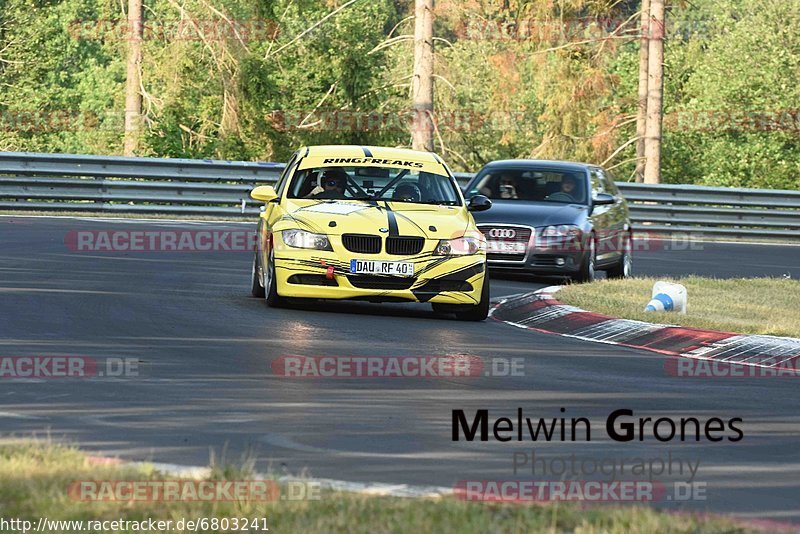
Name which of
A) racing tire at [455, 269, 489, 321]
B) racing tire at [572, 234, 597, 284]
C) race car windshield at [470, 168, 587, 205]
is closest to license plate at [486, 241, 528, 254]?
racing tire at [572, 234, 597, 284]

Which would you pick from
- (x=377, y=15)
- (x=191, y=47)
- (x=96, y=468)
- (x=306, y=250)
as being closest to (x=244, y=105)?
(x=191, y=47)

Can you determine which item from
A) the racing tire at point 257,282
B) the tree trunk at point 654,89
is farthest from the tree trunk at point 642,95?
the racing tire at point 257,282

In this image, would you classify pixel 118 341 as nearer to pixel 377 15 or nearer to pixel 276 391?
pixel 276 391

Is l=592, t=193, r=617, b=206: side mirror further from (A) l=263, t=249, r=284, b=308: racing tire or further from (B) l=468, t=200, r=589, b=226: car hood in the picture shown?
(A) l=263, t=249, r=284, b=308: racing tire

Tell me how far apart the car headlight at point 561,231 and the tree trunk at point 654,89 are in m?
23.9

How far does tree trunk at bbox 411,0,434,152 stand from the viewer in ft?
133

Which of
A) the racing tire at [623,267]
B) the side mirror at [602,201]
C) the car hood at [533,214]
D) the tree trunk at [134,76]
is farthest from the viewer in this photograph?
the tree trunk at [134,76]

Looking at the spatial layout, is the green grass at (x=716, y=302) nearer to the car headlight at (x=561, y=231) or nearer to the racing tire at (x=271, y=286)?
the car headlight at (x=561, y=231)

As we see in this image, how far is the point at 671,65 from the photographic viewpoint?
7575cm

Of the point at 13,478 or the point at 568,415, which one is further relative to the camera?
the point at 568,415

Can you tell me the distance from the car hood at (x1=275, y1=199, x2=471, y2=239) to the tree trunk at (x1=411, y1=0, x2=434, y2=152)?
25.2m

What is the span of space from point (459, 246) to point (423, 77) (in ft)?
87.0

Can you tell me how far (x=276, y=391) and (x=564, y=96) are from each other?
44.3m

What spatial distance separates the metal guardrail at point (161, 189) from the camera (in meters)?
29.5
